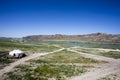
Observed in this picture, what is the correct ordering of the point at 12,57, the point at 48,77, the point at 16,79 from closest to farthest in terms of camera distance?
the point at 16,79, the point at 48,77, the point at 12,57

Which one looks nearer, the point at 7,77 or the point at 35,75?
the point at 7,77

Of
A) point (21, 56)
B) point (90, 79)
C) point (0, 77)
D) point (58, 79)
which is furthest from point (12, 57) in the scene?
point (90, 79)

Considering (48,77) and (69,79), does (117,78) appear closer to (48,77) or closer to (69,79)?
(69,79)

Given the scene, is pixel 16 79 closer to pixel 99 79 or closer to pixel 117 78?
pixel 99 79

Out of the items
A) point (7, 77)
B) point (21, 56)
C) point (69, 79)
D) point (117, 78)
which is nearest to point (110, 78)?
point (117, 78)

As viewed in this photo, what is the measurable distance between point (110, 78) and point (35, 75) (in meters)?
13.4

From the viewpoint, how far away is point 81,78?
2519cm

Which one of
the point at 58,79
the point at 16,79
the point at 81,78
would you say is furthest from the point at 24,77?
the point at 81,78

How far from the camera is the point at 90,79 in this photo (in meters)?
24.5

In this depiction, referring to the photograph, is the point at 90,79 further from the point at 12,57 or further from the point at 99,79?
the point at 12,57

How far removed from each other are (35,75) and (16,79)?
Result: 3.79 m

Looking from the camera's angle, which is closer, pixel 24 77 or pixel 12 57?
pixel 24 77

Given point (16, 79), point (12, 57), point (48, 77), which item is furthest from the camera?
point (12, 57)

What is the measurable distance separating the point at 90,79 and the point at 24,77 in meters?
11.3
